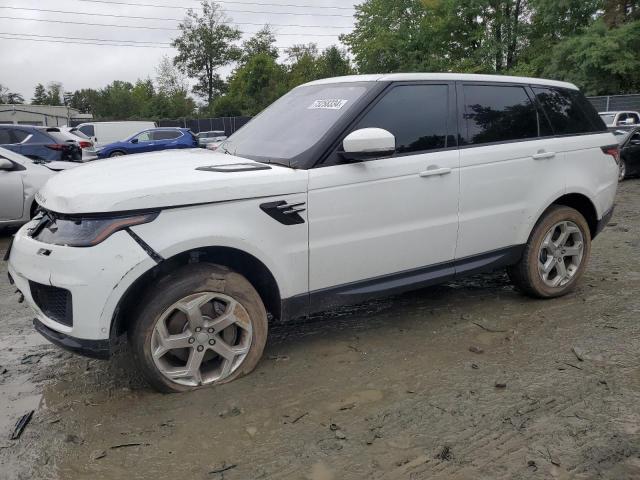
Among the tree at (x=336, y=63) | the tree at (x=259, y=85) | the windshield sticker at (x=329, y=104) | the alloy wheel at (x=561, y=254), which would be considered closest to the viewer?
the windshield sticker at (x=329, y=104)

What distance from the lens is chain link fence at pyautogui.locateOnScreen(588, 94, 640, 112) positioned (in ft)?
82.1

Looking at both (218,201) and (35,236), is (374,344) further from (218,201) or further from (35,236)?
(35,236)

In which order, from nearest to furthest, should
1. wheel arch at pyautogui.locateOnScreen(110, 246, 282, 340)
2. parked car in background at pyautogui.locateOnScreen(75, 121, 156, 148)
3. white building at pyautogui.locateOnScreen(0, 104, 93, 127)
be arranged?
wheel arch at pyautogui.locateOnScreen(110, 246, 282, 340) < parked car in background at pyautogui.locateOnScreen(75, 121, 156, 148) < white building at pyautogui.locateOnScreen(0, 104, 93, 127)

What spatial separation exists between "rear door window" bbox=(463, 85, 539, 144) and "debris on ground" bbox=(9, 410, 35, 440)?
3271 millimetres

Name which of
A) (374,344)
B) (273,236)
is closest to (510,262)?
(374,344)

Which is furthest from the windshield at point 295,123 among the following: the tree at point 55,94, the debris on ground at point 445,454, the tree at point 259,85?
the tree at point 55,94

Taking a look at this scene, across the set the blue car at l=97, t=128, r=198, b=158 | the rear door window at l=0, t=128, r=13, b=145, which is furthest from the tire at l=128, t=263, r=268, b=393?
the blue car at l=97, t=128, r=198, b=158

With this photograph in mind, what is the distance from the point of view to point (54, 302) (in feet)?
9.64

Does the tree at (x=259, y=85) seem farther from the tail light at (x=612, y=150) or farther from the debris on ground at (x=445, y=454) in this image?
the debris on ground at (x=445, y=454)

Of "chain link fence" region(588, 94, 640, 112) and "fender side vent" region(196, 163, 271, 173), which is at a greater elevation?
"chain link fence" region(588, 94, 640, 112)

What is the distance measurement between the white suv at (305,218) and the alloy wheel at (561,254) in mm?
17

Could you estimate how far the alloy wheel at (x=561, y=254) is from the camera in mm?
4547

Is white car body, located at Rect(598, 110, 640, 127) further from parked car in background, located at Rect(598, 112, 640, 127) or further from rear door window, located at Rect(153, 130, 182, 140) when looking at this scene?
rear door window, located at Rect(153, 130, 182, 140)

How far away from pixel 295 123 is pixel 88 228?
1596 mm
